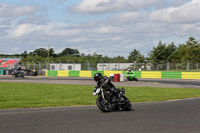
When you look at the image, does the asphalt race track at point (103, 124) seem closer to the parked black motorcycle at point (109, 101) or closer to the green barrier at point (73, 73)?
the parked black motorcycle at point (109, 101)

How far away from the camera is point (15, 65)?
56938 mm

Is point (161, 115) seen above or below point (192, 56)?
below

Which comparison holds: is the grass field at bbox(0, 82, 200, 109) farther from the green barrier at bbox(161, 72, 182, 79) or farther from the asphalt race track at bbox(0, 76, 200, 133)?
the green barrier at bbox(161, 72, 182, 79)

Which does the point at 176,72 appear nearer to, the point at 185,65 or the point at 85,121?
the point at 185,65

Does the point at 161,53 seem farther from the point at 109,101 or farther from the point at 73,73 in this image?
the point at 109,101

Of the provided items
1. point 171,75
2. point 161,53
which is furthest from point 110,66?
point 161,53

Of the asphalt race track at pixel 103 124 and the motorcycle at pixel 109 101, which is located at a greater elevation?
the motorcycle at pixel 109 101

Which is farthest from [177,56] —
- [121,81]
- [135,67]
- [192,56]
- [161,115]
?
[161,115]

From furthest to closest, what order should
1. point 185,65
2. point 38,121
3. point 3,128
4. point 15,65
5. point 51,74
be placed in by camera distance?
point 15,65, point 51,74, point 185,65, point 38,121, point 3,128

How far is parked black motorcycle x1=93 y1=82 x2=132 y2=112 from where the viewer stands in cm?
1038

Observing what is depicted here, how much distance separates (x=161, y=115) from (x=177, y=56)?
6403 centimetres

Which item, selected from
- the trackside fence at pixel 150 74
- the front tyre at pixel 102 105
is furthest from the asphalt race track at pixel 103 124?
the trackside fence at pixel 150 74

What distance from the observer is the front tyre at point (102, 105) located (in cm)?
1031

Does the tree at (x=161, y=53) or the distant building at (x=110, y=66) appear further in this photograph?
the tree at (x=161, y=53)
